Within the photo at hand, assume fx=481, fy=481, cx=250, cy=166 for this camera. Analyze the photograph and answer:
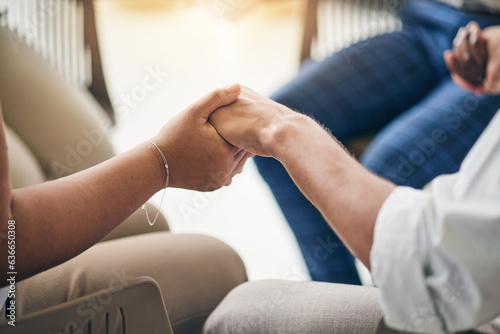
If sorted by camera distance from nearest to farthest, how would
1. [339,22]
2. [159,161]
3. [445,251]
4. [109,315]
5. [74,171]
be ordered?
1. [445,251]
2. [109,315]
3. [159,161]
4. [74,171]
5. [339,22]

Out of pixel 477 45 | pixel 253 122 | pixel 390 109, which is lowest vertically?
pixel 390 109

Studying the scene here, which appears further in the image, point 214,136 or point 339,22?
point 339,22

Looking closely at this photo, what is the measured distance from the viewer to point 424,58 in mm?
1294

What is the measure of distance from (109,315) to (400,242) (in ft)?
0.96

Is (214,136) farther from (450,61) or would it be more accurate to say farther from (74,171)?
(450,61)

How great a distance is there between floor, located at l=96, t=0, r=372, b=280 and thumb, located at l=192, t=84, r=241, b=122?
928 mm

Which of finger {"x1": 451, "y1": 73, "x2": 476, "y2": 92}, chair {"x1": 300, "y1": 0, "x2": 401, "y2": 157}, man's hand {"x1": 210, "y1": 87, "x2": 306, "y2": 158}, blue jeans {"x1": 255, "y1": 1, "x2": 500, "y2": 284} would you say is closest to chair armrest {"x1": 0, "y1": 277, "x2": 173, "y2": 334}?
man's hand {"x1": 210, "y1": 87, "x2": 306, "y2": 158}

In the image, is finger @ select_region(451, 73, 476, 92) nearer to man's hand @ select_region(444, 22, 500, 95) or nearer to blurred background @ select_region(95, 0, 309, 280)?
man's hand @ select_region(444, 22, 500, 95)

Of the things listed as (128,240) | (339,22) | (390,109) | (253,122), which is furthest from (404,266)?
(339,22)

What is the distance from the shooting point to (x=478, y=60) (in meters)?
1.11

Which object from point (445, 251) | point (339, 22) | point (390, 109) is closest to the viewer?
point (445, 251)

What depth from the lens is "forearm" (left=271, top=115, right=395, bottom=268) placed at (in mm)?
425

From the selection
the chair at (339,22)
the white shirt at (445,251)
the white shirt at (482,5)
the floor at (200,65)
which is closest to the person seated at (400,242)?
the white shirt at (445,251)

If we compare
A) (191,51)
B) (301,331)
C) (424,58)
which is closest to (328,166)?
(301,331)
